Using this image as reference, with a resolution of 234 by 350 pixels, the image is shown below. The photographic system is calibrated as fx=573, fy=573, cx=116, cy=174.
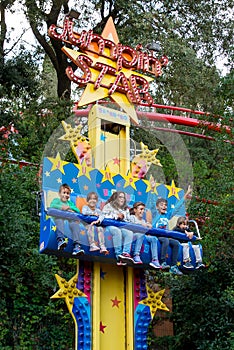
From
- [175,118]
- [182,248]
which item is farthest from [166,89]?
[182,248]

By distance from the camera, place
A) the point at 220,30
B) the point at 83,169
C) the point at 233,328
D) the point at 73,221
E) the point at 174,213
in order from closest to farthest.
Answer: the point at 73,221 < the point at 83,169 < the point at 174,213 < the point at 233,328 < the point at 220,30

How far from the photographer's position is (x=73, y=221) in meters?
7.09

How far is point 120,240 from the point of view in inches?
286

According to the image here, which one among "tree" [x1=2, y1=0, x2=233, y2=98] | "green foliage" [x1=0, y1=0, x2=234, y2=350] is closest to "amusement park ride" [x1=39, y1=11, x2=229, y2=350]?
"green foliage" [x1=0, y1=0, x2=234, y2=350]

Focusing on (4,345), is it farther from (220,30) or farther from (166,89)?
(220,30)

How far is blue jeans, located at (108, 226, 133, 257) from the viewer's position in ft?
23.8

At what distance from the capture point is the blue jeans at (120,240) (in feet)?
23.8

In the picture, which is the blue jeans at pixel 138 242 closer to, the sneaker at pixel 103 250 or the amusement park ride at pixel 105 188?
the amusement park ride at pixel 105 188

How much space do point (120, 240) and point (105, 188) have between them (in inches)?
32.4

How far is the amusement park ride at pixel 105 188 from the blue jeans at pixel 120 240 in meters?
0.06

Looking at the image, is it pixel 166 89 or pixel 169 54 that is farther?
pixel 166 89

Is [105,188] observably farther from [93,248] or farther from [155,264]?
[155,264]

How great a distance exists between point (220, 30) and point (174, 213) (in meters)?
8.52

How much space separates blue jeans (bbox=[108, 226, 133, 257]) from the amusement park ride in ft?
0.21
